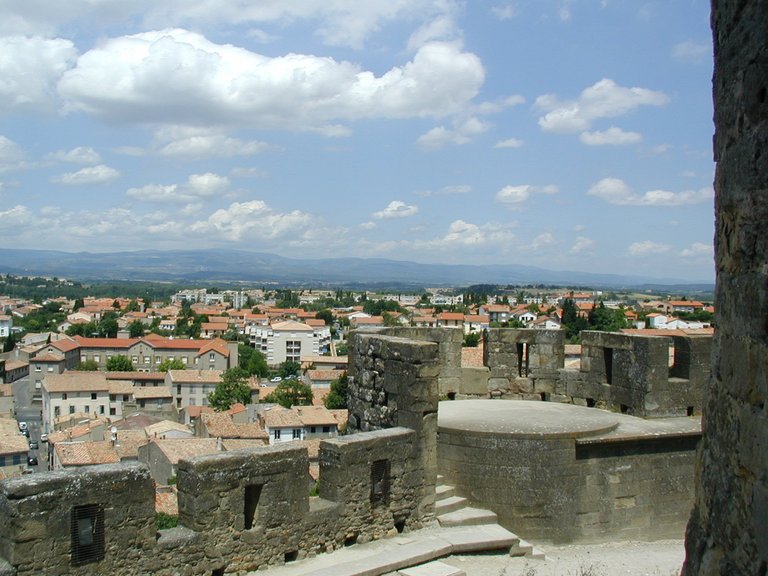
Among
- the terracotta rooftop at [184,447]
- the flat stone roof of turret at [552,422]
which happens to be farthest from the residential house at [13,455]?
the flat stone roof of turret at [552,422]

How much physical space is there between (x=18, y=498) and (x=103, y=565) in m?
0.99

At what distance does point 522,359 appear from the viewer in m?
13.2

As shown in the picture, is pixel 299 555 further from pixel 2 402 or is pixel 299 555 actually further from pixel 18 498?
pixel 2 402

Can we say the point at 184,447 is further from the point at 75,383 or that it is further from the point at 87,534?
the point at 75,383

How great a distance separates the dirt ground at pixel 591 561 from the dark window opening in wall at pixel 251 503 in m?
2.25

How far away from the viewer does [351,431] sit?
10.3 m

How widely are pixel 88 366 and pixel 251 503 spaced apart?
103839mm

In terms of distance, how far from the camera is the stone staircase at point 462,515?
8766mm

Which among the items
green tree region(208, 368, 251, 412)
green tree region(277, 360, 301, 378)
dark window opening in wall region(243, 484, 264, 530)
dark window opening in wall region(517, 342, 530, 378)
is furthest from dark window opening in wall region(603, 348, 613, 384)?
green tree region(277, 360, 301, 378)

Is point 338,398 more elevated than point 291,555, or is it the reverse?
point 291,555

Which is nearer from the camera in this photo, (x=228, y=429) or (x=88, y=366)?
(x=228, y=429)

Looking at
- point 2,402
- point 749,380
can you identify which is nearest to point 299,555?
point 749,380

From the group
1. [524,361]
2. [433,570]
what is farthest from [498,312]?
[433,570]

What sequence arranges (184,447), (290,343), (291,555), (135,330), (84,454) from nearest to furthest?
(291,555) → (84,454) → (184,447) → (290,343) → (135,330)
